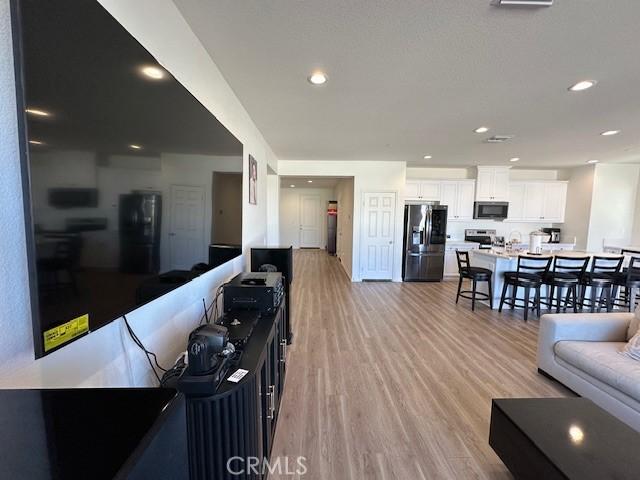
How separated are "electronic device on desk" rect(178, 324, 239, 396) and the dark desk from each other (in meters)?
0.37

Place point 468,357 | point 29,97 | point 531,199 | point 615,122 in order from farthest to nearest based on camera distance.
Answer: point 531,199, point 615,122, point 468,357, point 29,97

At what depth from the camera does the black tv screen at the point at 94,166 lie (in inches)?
27.3

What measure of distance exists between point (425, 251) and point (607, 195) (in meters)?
3.89

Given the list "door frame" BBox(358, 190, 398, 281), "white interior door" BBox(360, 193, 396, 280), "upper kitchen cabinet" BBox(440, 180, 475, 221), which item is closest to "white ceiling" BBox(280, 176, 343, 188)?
"door frame" BBox(358, 190, 398, 281)

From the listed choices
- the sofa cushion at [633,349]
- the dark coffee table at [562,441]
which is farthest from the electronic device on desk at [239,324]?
the sofa cushion at [633,349]

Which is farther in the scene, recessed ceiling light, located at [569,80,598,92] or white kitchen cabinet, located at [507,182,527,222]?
white kitchen cabinet, located at [507,182,527,222]

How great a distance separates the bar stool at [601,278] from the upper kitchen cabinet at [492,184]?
250 cm

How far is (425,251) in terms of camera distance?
6.14 m

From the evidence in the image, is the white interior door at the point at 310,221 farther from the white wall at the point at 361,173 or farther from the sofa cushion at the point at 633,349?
the sofa cushion at the point at 633,349

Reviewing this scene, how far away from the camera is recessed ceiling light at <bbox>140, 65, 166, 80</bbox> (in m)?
1.09

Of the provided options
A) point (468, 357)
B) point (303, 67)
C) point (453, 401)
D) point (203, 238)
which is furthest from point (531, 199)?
point (203, 238)

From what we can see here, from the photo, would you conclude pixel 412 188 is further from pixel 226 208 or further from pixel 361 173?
pixel 226 208

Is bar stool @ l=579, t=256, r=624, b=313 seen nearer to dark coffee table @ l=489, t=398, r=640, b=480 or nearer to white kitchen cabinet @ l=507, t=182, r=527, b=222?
white kitchen cabinet @ l=507, t=182, r=527, b=222

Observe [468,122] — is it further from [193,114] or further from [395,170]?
[193,114]
